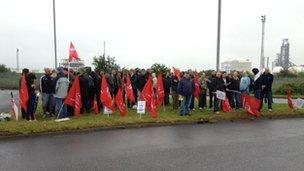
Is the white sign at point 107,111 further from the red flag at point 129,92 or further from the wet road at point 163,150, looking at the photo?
the red flag at point 129,92

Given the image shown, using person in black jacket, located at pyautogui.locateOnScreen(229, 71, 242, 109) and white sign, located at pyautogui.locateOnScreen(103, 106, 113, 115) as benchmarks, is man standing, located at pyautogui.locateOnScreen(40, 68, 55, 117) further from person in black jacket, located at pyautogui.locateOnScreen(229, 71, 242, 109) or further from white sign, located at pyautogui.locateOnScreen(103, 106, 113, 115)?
person in black jacket, located at pyautogui.locateOnScreen(229, 71, 242, 109)

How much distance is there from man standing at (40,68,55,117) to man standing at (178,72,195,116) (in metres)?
4.82

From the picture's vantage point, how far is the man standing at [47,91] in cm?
1873

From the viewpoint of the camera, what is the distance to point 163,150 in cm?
1216

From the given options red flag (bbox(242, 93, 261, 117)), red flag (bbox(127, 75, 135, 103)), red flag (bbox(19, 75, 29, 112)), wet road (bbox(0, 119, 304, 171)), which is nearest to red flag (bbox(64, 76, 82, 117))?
red flag (bbox(19, 75, 29, 112))

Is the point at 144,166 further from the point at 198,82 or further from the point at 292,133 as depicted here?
the point at 198,82

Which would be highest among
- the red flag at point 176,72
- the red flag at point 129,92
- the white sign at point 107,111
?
the red flag at point 176,72

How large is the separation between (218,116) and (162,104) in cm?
427

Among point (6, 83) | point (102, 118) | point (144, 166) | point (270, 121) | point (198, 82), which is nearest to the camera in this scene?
point (144, 166)

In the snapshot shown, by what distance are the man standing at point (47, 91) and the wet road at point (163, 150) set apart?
4.12 meters

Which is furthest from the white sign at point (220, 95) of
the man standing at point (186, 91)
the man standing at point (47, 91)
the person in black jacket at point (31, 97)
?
the person in black jacket at point (31, 97)

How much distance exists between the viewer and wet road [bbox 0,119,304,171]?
1035 cm

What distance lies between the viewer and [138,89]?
75.9 ft

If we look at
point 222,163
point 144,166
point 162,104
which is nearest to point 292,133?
point 222,163
